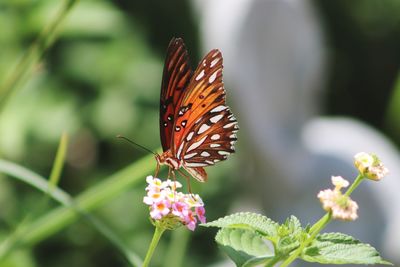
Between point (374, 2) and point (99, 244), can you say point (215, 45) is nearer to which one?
point (99, 244)

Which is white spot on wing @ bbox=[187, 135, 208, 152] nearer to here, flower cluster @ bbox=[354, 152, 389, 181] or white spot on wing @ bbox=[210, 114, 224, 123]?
white spot on wing @ bbox=[210, 114, 224, 123]

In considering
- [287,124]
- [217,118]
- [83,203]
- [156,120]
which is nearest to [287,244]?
[217,118]

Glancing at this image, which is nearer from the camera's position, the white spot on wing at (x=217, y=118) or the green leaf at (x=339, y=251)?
the green leaf at (x=339, y=251)

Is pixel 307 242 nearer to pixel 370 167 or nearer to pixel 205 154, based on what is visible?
pixel 370 167

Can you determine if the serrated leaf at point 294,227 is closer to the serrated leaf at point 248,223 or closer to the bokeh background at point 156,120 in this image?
the serrated leaf at point 248,223

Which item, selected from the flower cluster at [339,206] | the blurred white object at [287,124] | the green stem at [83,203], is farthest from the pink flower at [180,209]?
the blurred white object at [287,124]

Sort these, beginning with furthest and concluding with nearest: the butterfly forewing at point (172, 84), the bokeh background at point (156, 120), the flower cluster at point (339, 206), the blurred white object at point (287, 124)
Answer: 1. the blurred white object at point (287, 124)
2. the bokeh background at point (156, 120)
3. the butterfly forewing at point (172, 84)
4. the flower cluster at point (339, 206)

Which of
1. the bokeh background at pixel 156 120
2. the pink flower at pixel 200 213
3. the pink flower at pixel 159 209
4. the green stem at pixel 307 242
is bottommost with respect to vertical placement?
the green stem at pixel 307 242
